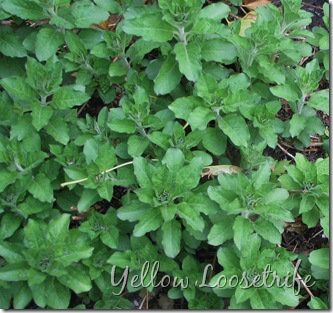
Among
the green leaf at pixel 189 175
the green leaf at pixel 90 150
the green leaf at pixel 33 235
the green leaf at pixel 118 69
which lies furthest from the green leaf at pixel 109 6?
the green leaf at pixel 33 235

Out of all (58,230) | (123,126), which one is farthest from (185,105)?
(58,230)

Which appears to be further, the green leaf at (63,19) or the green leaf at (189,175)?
the green leaf at (63,19)

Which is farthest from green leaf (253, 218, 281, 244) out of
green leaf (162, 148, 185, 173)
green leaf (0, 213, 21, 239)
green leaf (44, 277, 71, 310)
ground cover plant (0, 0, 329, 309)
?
green leaf (0, 213, 21, 239)

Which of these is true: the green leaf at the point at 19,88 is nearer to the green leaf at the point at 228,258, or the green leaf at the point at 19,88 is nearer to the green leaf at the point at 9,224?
the green leaf at the point at 9,224

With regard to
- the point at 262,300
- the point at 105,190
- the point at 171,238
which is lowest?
the point at 262,300

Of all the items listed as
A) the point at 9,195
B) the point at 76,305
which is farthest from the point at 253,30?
the point at 76,305

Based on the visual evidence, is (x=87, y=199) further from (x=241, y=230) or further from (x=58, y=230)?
(x=241, y=230)

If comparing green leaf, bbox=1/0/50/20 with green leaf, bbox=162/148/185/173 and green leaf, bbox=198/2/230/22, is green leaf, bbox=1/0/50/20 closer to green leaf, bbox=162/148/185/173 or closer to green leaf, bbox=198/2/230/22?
green leaf, bbox=198/2/230/22

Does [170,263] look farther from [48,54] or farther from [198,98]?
[48,54]
